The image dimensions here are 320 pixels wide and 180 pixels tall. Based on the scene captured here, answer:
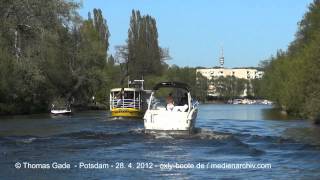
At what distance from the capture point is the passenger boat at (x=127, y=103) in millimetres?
64125

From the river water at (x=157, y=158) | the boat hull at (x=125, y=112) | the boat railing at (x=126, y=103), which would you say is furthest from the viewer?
the boat railing at (x=126, y=103)

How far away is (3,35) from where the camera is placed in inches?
2790

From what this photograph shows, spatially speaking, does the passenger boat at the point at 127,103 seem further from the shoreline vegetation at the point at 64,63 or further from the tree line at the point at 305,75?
the tree line at the point at 305,75

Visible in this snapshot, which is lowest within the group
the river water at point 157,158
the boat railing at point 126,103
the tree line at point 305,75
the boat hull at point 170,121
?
the river water at point 157,158

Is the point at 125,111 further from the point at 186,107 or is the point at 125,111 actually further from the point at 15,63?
the point at 186,107

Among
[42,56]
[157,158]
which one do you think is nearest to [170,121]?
[157,158]

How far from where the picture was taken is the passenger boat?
210 feet

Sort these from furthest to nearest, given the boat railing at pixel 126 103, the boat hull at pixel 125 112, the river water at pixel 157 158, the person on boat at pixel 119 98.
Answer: the person on boat at pixel 119 98
the boat railing at pixel 126 103
the boat hull at pixel 125 112
the river water at pixel 157 158

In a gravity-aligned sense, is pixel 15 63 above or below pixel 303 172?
above

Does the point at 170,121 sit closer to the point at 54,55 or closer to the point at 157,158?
the point at 157,158

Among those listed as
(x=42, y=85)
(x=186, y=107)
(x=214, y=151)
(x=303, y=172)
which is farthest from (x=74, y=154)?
A: (x=42, y=85)

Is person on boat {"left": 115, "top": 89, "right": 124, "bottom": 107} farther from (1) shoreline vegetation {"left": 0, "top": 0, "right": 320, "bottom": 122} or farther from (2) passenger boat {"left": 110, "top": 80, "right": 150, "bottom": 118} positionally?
(1) shoreline vegetation {"left": 0, "top": 0, "right": 320, "bottom": 122}

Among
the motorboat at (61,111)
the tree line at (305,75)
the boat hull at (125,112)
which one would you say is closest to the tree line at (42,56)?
the motorboat at (61,111)

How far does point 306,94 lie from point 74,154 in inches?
1575
